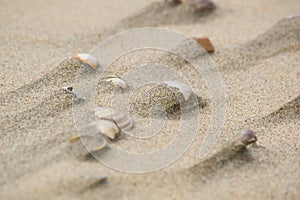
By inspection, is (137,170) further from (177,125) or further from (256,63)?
(256,63)

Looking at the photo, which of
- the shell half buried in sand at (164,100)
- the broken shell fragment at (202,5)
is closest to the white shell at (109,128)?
the shell half buried in sand at (164,100)

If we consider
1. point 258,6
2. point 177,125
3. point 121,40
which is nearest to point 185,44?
point 121,40

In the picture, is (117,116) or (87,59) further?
(87,59)

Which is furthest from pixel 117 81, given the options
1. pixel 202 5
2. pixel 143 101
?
pixel 202 5

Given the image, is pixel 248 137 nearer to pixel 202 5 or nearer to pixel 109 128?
pixel 109 128

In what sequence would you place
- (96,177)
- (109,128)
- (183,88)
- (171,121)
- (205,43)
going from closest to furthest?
(96,177) < (109,128) < (171,121) < (183,88) < (205,43)

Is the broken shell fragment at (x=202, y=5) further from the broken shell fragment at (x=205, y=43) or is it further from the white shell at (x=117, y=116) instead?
the white shell at (x=117, y=116)

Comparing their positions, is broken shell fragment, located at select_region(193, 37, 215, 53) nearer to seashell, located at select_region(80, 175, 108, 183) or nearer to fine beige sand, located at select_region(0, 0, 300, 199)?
fine beige sand, located at select_region(0, 0, 300, 199)
